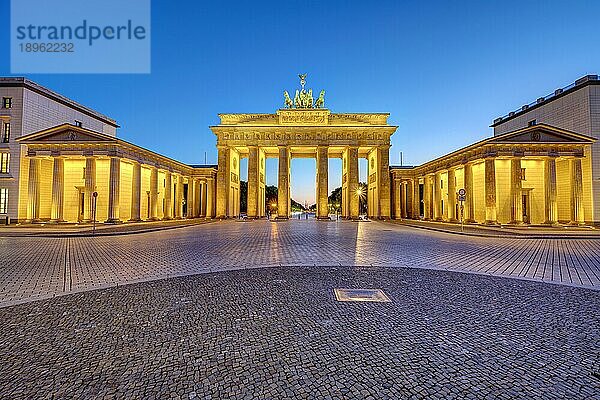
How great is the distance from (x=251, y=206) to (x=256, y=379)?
138ft

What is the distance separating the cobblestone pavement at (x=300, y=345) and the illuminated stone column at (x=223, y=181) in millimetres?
38744

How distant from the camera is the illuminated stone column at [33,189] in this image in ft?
109

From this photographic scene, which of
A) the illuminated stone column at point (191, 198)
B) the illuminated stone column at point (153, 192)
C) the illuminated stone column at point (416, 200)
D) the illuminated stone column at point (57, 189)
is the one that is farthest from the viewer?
the illuminated stone column at point (191, 198)

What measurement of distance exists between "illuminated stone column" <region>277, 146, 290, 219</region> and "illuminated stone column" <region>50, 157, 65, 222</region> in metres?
24.0

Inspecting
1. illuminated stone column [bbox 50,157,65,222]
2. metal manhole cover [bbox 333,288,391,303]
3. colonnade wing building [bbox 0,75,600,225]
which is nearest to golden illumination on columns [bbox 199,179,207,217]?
colonnade wing building [bbox 0,75,600,225]

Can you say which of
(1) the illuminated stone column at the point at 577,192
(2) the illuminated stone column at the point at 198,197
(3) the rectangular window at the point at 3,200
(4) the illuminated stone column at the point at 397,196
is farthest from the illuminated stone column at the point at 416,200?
(3) the rectangular window at the point at 3,200

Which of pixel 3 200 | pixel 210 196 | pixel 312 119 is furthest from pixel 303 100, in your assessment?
pixel 3 200

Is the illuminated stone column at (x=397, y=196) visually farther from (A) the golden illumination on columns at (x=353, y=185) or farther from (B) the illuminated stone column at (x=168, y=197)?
(B) the illuminated stone column at (x=168, y=197)

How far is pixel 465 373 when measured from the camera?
307 cm

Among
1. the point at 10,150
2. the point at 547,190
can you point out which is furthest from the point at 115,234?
the point at 547,190

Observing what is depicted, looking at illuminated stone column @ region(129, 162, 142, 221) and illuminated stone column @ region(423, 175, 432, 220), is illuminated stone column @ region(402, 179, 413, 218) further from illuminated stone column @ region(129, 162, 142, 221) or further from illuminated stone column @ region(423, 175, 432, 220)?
illuminated stone column @ region(129, 162, 142, 221)

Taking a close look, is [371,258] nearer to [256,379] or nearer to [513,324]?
[513,324]

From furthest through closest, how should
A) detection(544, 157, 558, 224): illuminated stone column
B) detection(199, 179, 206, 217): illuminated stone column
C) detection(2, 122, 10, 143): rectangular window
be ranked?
detection(199, 179, 206, 217): illuminated stone column
detection(2, 122, 10, 143): rectangular window
detection(544, 157, 558, 224): illuminated stone column

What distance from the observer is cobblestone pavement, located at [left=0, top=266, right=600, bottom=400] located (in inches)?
111
